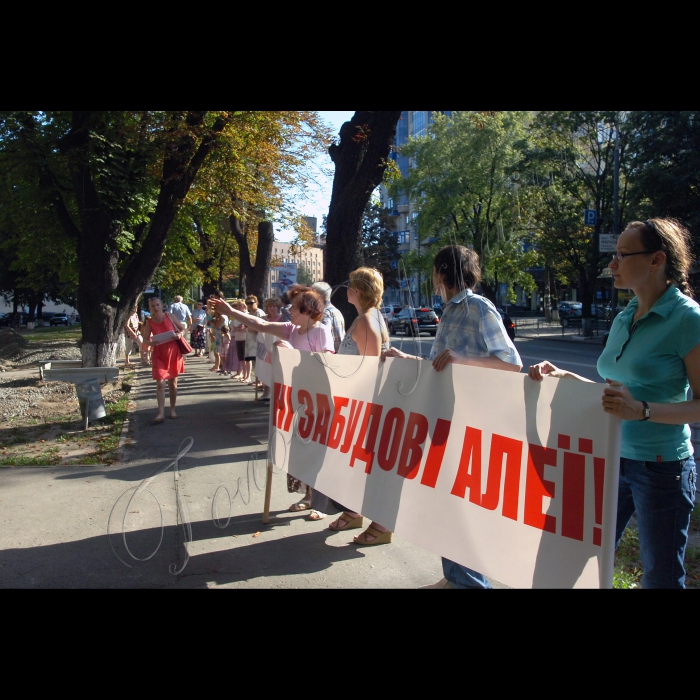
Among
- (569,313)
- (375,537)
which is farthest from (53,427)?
(569,313)

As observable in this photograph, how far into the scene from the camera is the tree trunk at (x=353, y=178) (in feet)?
28.7

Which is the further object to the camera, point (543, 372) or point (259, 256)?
point (259, 256)

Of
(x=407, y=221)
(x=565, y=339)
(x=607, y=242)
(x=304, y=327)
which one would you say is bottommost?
(x=565, y=339)

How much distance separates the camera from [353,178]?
8.84 m

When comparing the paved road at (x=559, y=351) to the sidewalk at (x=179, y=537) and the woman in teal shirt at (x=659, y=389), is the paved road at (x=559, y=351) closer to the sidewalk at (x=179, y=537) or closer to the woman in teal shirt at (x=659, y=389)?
the sidewalk at (x=179, y=537)

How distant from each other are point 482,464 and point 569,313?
136ft

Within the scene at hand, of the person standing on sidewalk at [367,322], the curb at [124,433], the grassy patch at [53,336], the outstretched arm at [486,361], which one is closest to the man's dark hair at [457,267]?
the outstretched arm at [486,361]

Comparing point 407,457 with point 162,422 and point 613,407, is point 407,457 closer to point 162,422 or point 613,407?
point 613,407

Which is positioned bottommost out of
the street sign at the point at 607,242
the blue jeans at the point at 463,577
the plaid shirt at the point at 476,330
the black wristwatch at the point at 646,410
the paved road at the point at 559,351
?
the blue jeans at the point at 463,577

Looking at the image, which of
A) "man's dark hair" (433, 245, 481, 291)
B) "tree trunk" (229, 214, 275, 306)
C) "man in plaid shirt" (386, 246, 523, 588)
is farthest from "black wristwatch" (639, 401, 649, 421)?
"tree trunk" (229, 214, 275, 306)

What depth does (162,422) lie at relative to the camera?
9.71 metres

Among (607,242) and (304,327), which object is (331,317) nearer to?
(304,327)

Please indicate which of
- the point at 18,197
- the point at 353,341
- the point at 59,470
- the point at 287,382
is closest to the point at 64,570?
the point at 287,382

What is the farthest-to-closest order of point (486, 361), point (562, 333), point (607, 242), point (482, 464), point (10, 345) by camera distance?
point (562, 333)
point (10, 345)
point (607, 242)
point (486, 361)
point (482, 464)
